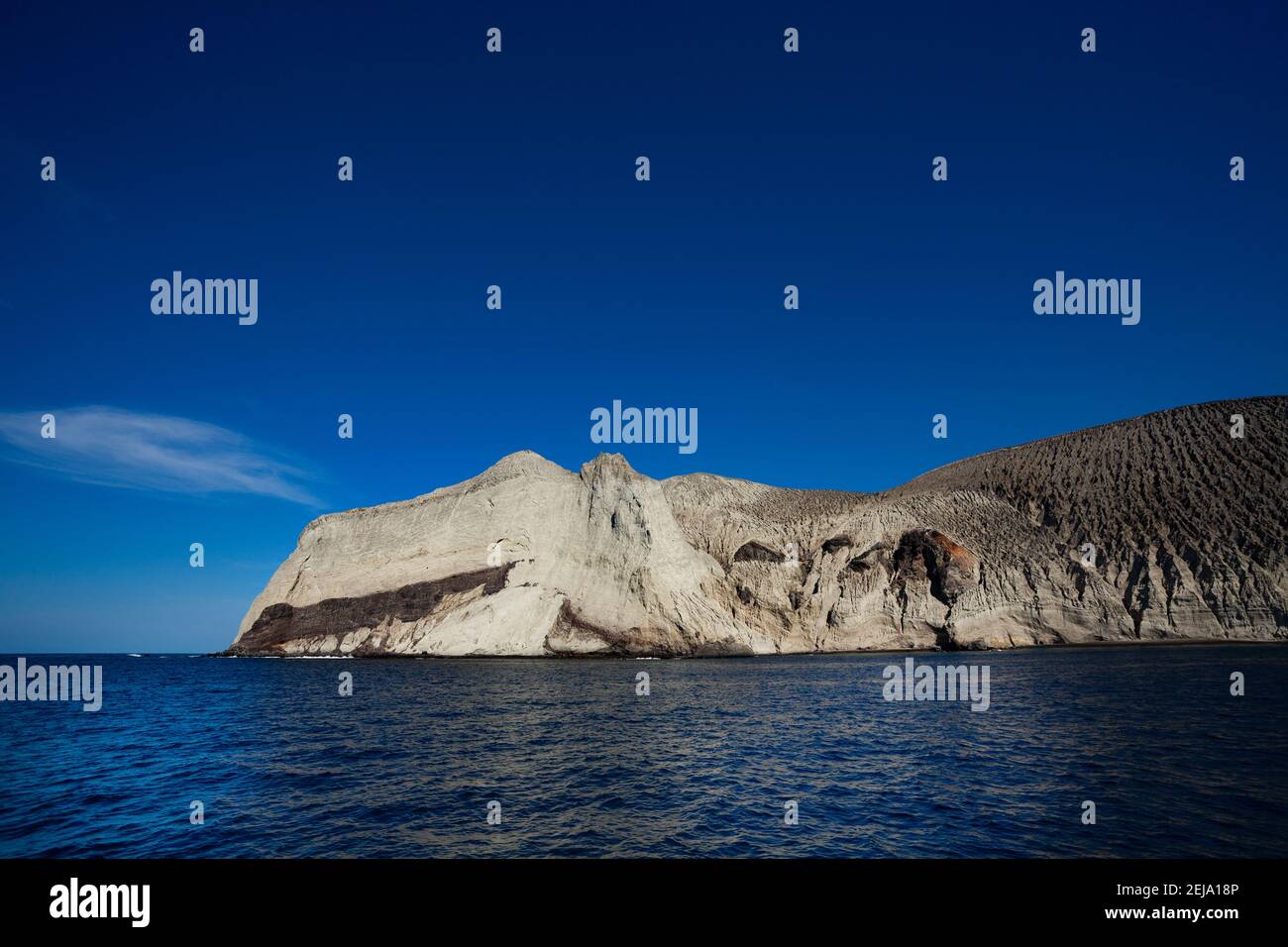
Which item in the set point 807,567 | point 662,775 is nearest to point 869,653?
point 807,567

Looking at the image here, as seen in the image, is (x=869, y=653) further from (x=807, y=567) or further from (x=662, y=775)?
(x=662, y=775)

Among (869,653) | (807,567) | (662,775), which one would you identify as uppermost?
(807,567)

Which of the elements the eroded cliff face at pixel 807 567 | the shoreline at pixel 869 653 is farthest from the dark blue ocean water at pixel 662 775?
the eroded cliff face at pixel 807 567

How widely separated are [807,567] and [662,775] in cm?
6141

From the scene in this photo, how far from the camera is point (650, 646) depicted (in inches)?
2520

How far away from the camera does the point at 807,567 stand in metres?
74.9

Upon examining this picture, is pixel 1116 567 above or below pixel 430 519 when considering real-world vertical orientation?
below

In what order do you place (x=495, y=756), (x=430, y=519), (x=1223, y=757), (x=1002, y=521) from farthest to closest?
(x=1002, y=521) < (x=430, y=519) < (x=495, y=756) < (x=1223, y=757)

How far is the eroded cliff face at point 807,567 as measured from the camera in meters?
64.0

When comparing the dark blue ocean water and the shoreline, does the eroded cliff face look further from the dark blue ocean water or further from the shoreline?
the dark blue ocean water

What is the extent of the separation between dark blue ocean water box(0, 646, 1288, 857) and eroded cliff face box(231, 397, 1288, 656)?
3321cm

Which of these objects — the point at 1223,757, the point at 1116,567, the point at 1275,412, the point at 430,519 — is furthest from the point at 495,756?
the point at 1275,412
